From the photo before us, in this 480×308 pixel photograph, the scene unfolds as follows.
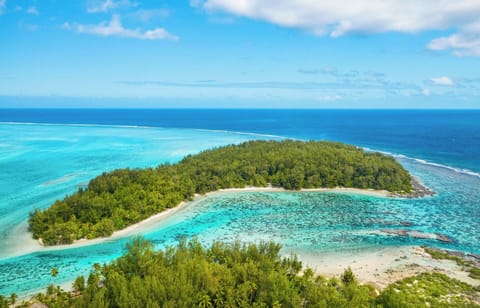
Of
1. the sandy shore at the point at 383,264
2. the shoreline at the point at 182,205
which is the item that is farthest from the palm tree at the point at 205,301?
the shoreline at the point at 182,205

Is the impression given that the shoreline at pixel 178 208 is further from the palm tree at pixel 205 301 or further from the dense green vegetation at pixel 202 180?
the palm tree at pixel 205 301

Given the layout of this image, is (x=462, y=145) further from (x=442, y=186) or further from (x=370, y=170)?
(x=370, y=170)

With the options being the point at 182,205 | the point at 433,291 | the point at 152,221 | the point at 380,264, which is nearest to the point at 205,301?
the point at 433,291

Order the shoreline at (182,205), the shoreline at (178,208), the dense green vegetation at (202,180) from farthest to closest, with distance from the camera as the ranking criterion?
the dense green vegetation at (202,180), the shoreline at (178,208), the shoreline at (182,205)

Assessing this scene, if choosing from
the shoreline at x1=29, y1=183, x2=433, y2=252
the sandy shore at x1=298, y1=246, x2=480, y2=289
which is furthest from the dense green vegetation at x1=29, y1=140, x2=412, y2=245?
the sandy shore at x1=298, y1=246, x2=480, y2=289

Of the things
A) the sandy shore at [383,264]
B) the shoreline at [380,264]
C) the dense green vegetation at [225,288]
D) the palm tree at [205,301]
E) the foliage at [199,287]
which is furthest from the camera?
the sandy shore at [383,264]

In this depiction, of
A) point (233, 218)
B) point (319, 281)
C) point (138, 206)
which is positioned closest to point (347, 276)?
point (319, 281)

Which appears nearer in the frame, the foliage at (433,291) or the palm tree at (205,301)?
the palm tree at (205,301)
